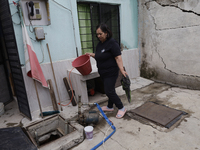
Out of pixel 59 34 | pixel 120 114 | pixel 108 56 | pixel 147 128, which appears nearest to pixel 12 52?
pixel 59 34

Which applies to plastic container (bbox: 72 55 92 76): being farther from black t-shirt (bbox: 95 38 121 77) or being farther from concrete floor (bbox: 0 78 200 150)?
concrete floor (bbox: 0 78 200 150)

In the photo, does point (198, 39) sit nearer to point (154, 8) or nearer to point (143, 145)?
point (154, 8)

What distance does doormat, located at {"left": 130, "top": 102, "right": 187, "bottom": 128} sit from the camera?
2863 millimetres

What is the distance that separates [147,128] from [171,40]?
3.04m

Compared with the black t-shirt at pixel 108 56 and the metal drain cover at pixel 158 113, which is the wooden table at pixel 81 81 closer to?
the black t-shirt at pixel 108 56

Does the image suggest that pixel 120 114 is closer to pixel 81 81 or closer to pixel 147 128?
pixel 147 128

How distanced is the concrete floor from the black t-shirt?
3.38 ft

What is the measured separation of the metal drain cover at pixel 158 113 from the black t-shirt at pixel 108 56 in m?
1.12

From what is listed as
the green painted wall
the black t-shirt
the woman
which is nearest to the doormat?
the woman

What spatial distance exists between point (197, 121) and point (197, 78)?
187 centimetres

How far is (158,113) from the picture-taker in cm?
Answer: 319

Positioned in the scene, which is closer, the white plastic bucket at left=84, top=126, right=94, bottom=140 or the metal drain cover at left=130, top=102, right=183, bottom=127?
the white plastic bucket at left=84, top=126, right=94, bottom=140

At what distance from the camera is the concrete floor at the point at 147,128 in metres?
2.34

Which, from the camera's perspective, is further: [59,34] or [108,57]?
[59,34]
